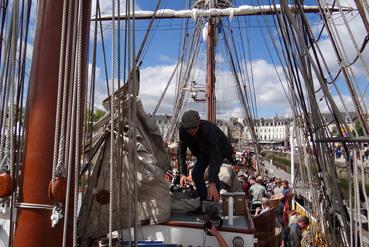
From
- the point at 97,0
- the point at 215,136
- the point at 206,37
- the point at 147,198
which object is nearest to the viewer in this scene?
the point at 97,0

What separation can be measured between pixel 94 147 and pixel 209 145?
1.20 meters

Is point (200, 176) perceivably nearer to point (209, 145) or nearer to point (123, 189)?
point (209, 145)

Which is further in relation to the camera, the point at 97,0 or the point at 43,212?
the point at 97,0

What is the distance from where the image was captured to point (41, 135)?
241 cm

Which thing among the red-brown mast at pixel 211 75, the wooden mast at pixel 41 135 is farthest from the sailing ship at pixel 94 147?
the red-brown mast at pixel 211 75

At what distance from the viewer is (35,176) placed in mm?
2373

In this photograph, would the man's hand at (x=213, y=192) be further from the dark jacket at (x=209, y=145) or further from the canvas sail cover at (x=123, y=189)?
the canvas sail cover at (x=123, y=189)

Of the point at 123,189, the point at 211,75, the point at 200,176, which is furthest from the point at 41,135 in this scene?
the point at 211,75

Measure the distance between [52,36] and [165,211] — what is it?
70.7 inches

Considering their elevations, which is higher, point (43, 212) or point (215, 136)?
point (215, 136)

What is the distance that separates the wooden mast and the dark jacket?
1736mm

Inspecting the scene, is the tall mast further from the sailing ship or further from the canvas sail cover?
the canvas sail cover

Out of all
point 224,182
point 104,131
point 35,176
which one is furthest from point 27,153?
point 224,182

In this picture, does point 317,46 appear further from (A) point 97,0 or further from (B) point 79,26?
(B) point 79,26
